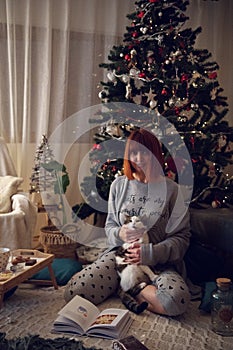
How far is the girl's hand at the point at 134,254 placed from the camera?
238 centimetres

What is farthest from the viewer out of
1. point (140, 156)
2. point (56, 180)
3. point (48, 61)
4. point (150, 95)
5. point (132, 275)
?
point (48, 61)

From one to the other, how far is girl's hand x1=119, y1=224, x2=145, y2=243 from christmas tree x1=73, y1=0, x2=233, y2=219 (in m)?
0.69

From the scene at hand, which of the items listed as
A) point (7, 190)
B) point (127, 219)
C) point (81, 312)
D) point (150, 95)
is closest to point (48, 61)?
point (150, 95)

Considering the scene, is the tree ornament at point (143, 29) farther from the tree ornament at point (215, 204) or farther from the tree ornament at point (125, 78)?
the tree ornament at point (215, 204)

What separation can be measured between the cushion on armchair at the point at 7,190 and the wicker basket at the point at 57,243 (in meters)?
0.34

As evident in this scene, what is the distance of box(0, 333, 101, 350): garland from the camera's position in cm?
186

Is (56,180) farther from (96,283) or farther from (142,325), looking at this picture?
(142,325)

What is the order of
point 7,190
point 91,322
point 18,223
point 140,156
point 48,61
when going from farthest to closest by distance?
point 48,61 → point 7,190 → point 18,223 → point 140,156 → point 91,322

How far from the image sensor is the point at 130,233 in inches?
95.3

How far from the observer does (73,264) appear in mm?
2963

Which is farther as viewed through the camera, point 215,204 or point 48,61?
point 48,61

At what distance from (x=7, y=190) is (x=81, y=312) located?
134cm


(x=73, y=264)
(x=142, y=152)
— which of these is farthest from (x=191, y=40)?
(x=73, y=264)

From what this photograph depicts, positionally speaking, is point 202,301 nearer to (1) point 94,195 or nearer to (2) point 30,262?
(2) point 30,262
